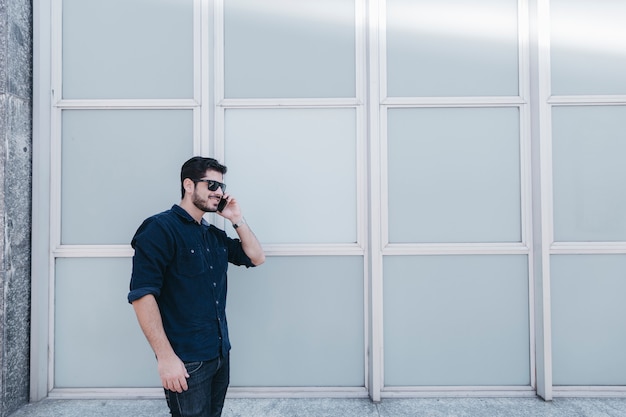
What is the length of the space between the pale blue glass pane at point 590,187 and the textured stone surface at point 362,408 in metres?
1.52

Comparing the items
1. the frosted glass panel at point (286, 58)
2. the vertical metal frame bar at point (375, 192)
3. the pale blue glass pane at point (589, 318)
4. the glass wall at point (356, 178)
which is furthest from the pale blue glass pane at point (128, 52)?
the pale blue glass pane at point (589, 318)

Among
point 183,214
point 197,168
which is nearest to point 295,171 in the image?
point 197,168

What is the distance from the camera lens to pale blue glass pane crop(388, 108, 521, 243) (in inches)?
146

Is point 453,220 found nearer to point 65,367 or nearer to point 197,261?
point 197,261

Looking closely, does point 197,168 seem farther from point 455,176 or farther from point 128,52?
point 455,176

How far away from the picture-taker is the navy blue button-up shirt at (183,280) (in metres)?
2.34

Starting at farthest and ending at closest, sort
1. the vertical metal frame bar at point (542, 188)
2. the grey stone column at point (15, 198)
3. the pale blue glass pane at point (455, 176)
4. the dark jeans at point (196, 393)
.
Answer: the pale blue glass pane at point (455, 176) → the vertical metal frame bar at point (542, 188) → the grey stone column at point (15, 198) → the dark jeans at point (196, 393)

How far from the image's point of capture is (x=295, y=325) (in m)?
3.69

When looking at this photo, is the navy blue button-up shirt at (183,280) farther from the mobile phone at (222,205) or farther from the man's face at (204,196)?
the mobile phone at (222,205)

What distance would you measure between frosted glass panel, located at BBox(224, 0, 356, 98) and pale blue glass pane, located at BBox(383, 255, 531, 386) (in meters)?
1.93

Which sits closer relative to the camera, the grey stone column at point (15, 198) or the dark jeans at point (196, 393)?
the dark jeans at point (196, 393)

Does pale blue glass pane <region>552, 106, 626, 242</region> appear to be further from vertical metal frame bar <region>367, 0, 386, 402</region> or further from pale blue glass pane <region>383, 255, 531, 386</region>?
vertical metal frame bar <region>367, 0, 386, 402</region>

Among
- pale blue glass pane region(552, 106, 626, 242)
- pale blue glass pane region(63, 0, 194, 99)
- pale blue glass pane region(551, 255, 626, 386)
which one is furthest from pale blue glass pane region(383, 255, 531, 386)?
pale blue glass pane region(63, 0, 194, 99)

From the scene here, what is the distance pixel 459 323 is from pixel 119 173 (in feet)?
11.7
